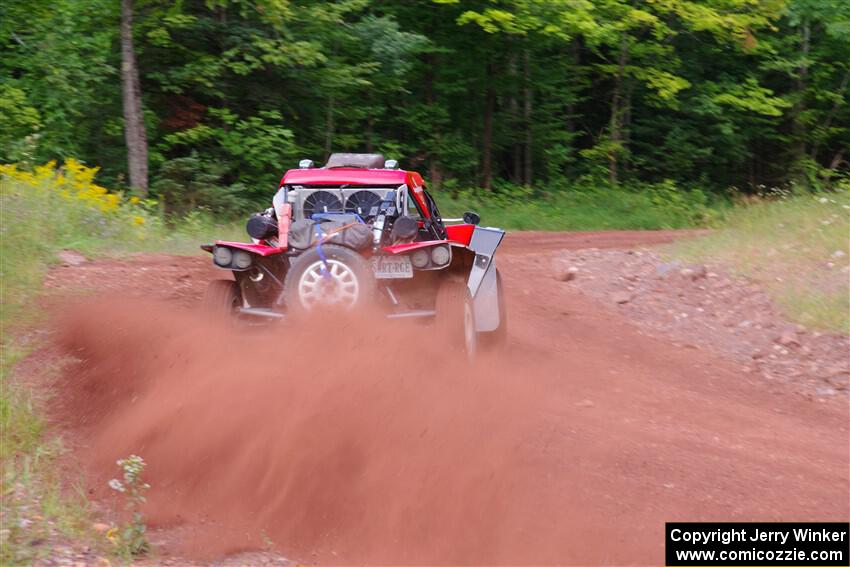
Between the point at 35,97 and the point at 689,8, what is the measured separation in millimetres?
17692

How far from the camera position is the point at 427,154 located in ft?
91.2

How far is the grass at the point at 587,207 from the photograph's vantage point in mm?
24438

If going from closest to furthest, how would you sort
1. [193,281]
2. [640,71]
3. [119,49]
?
[193,281] < [119,49] < [640,71]

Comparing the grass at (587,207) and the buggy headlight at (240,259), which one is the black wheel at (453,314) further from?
the grass at (587,207)

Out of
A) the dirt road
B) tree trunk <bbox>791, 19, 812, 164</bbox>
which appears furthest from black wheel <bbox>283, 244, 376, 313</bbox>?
tree trunk <bbox>791, 19, 812, 164</bbox>

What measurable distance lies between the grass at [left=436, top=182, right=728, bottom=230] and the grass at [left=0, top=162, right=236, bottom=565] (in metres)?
9.45

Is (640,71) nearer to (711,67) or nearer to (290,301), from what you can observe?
(711,67)

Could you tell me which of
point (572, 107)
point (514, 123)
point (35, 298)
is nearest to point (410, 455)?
point (35, 298)

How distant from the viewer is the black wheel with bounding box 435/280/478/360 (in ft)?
24.7

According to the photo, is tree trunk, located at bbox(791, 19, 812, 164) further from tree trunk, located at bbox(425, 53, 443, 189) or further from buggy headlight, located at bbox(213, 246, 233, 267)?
buggy headlight, located at bbox(213, 246, 233, 267)

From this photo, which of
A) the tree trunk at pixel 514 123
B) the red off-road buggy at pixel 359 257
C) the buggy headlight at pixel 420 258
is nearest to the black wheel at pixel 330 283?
the red off-road buggy at pixel 359 257

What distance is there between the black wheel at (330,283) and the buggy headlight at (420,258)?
582 millimetres

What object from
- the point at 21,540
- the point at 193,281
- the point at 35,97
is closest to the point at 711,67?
the point at 35,97

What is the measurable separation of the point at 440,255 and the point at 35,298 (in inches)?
144
